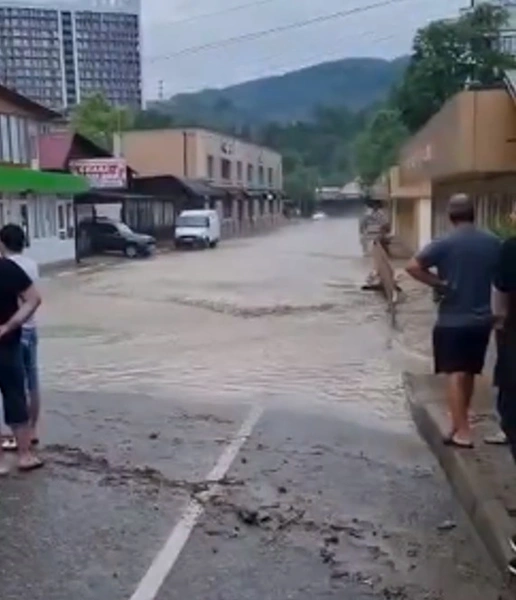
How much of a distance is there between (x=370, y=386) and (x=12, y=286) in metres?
5.79

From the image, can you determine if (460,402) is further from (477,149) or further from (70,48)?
(70,48)

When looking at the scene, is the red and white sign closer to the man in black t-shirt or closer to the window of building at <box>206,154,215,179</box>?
the window of building at <box>206,154,215,179</box>

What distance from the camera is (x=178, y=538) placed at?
6156 millimetres

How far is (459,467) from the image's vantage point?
292 inches

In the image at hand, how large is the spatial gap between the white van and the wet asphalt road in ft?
124

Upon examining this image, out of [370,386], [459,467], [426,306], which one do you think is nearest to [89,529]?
[459,467]

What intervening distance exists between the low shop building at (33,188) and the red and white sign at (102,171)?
276 cm

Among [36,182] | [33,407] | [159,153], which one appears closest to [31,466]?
[33,407]

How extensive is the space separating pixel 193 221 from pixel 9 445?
1881 inches

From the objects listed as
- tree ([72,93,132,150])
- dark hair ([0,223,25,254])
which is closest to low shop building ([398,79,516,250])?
dark hair ([0,223,25,254])

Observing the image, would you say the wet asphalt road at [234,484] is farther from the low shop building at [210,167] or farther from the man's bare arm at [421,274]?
the low shop building at [210,167]

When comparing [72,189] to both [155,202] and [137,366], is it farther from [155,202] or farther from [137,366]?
[137,366]

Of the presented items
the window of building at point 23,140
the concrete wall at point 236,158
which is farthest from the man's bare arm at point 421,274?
the concrete wall at point 236,158

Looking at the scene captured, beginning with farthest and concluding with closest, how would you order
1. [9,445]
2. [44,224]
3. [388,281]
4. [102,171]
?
1. [102,171]
2. [44,224]
3. [388,281]
4. [9,445]
